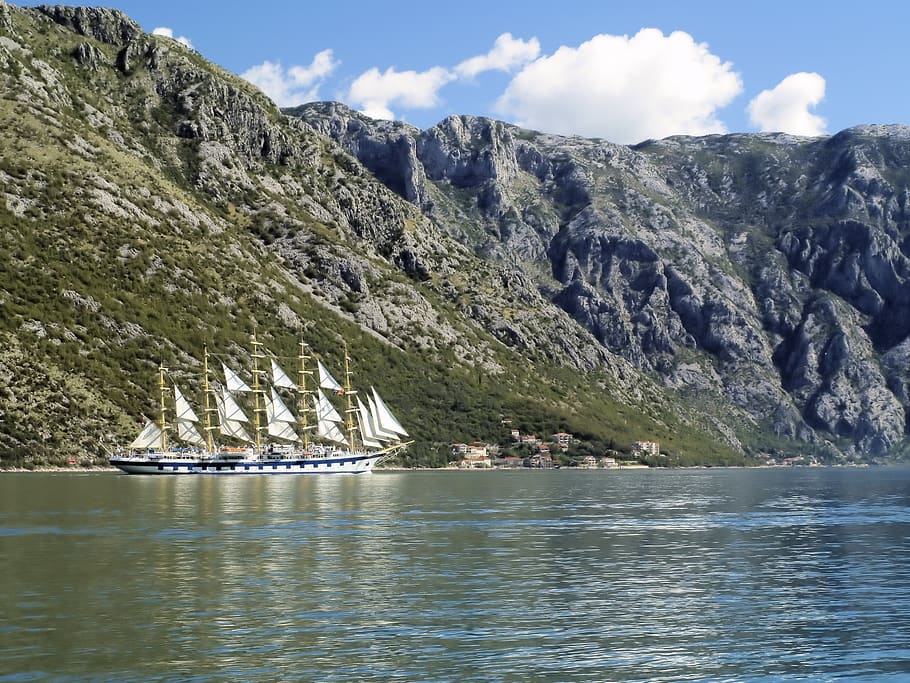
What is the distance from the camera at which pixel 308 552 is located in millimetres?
78250

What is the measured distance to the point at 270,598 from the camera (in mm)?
57406

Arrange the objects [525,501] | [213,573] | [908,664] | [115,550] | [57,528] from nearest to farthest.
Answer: [908,664] → [213,573] → [115,550] → [57,528] → [525,501]

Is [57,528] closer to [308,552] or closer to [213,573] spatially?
[308,552]

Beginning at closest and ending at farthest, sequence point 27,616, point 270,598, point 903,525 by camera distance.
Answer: point 27,616 < point 270,598 < point 903,525

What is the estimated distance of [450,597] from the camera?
2281 inches

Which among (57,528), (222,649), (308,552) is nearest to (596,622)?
(222,649)

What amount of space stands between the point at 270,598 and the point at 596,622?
56.0ft

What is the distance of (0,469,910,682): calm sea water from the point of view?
42594 millimetres

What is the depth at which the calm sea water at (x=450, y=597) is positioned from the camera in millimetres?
42594

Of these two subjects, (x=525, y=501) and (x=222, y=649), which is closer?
(x=222, y=649)

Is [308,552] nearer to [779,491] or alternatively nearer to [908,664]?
[908,664]

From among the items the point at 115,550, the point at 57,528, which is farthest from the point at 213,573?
the point at 57,528

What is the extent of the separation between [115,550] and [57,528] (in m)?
19.5

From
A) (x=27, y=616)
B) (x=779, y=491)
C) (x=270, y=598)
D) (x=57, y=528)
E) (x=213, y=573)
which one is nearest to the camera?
(x=27, y=616)
